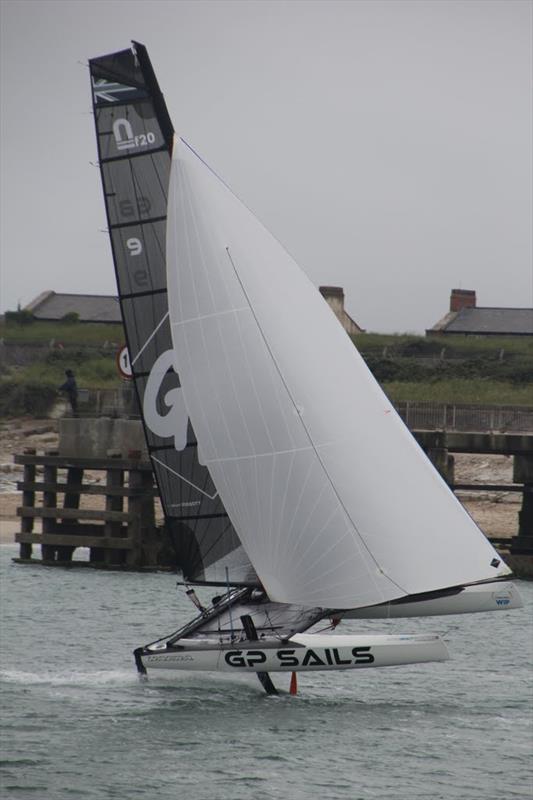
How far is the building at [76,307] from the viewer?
79.6 meters

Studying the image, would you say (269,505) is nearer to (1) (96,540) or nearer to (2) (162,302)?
(2) (162,302)

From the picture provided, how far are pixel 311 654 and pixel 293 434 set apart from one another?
9.14 feet

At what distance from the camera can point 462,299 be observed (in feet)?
256

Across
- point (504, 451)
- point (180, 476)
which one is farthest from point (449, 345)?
point (180, 476)

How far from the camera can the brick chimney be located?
77.6m

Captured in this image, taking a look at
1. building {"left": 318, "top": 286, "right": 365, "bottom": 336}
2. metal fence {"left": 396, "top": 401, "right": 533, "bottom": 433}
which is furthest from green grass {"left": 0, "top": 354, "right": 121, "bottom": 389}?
metal fence {"left": 396, "top": 401, "right": 533, "bottom": 433}

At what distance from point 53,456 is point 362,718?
1710 centimetres

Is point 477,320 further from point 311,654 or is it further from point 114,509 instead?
point 311,654

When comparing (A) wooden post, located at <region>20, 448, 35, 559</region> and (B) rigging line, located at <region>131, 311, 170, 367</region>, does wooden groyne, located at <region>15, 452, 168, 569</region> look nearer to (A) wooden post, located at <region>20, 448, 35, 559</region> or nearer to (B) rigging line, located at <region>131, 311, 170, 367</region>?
(A) wooden post, located at <region>20, 448, 35, 559</region>

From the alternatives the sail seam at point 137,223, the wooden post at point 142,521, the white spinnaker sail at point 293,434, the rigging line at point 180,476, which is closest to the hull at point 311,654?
the white spinnaker sail at point 293,434

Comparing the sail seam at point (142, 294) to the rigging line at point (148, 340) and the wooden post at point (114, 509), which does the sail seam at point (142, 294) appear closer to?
the rigging line at point (148, 340)

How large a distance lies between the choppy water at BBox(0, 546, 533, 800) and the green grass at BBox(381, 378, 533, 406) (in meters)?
27.6

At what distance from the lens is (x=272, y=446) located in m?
20.9

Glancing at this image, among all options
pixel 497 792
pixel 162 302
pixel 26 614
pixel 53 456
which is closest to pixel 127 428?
pixel 53 456
